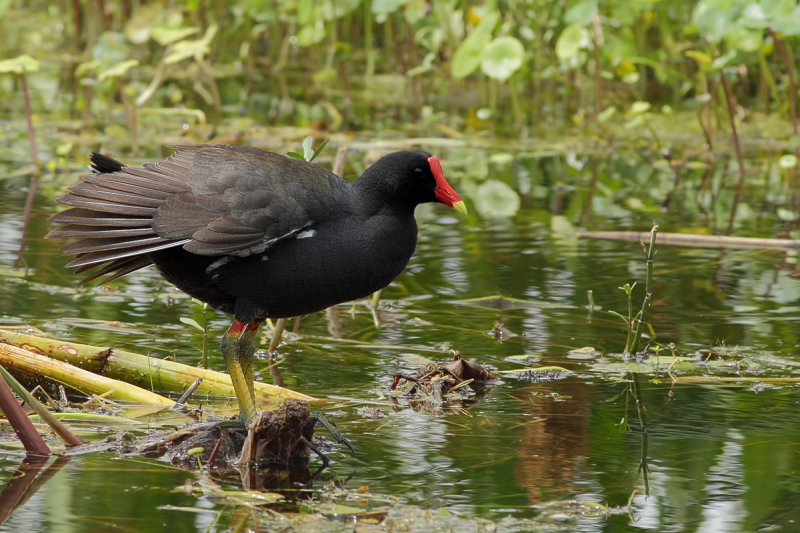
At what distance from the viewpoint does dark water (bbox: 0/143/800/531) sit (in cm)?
291

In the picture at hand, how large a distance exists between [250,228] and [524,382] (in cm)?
115

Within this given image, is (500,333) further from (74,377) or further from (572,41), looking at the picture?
(572,41)

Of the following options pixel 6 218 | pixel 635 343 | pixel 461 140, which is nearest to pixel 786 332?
pixel 635 343

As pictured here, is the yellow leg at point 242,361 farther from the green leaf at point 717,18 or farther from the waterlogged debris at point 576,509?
the green leaf at point 717,18

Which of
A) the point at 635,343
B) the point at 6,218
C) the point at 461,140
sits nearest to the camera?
the point at 635,343

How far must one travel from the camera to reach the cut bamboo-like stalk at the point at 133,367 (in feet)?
12.3

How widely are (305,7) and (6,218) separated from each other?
14.2 ft

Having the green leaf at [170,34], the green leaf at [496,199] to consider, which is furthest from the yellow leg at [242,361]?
the green leaf at [170,34]

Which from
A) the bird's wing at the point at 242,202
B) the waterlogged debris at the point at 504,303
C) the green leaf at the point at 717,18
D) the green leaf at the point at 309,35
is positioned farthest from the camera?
the green leaf at the point at 309,35

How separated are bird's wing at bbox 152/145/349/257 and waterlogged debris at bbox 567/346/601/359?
3.97 feet

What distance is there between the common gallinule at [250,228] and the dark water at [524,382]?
17.0 inches

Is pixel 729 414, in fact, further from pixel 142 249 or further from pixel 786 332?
pixel 142 249

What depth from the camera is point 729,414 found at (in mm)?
3678

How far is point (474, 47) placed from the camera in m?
8.91
